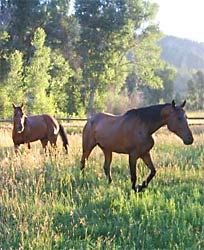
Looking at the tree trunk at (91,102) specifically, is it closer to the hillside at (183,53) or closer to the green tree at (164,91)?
the green tree at (164,91)

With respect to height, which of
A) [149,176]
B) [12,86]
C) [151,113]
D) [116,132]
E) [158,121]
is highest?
[12,86]

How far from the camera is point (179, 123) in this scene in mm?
6312

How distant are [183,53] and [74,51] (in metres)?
96.9

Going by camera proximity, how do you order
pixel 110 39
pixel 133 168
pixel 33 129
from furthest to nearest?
pixel 110 39, pixel 33 129, pixel 133 168

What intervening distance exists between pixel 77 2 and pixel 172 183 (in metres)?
29.8

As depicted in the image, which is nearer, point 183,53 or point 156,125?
point 156,125

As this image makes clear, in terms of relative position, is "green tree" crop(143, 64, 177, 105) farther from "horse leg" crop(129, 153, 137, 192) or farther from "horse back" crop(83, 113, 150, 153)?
"horse leg" crop(129, 153, 137, 192)

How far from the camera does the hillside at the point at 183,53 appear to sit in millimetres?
118938

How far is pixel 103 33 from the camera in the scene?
34.0 m

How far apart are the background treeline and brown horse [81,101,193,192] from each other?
2036 centimetres

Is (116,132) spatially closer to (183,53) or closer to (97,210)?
(97,210)

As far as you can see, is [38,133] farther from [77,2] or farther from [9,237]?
[77,2]

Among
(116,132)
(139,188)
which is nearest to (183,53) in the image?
(116,132)

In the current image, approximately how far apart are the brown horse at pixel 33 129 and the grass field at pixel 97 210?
202 centimetres
